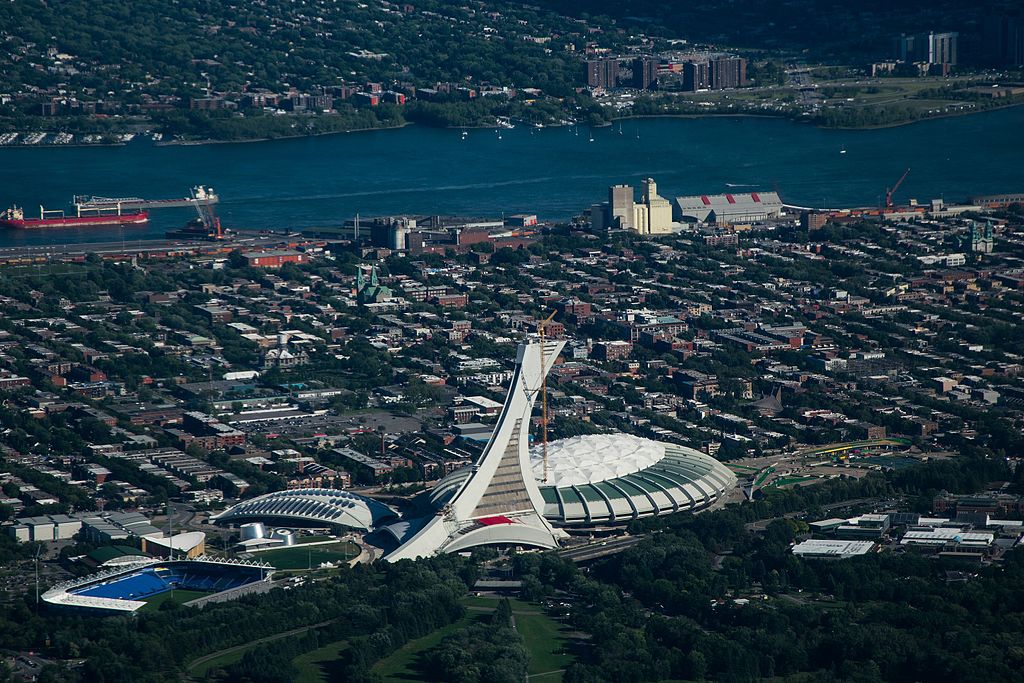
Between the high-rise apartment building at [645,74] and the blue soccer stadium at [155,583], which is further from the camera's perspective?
the high-rise apartment building at [645,74]

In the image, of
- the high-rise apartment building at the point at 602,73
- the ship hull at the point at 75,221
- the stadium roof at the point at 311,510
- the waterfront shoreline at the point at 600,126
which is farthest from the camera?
the high-rise apartment building at the point at 602,73

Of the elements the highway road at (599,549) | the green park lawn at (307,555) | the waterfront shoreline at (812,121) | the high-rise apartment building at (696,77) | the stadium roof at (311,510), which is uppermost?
the high-rise apartment building at (696,77)

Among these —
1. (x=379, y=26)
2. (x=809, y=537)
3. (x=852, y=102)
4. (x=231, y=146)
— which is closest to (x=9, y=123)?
(x=231, y=146)

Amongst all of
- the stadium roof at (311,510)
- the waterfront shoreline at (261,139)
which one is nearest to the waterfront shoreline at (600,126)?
the waterfront shoreline at (261,139)

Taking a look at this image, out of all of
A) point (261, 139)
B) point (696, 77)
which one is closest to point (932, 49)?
point (696, 77)

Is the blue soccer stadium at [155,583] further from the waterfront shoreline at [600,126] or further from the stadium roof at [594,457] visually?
the waterfront shoreline at [600,126]

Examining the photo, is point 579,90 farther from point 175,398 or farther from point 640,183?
point 175,398

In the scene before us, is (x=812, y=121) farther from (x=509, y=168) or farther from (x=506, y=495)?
(x=506, y=495)
